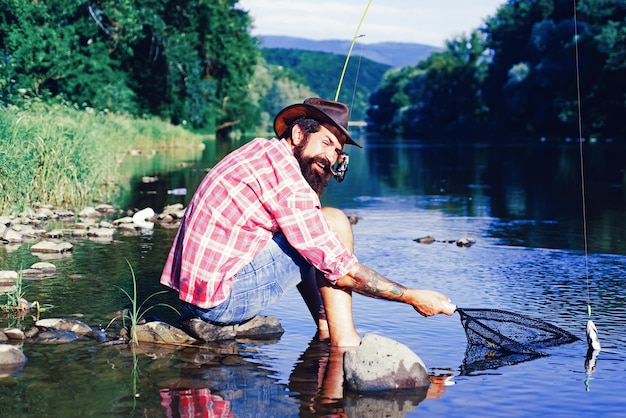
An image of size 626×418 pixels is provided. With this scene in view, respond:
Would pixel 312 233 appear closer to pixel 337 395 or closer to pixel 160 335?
pixel 337 395

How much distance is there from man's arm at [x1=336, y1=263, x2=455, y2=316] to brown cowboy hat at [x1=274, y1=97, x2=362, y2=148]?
2.61 ft

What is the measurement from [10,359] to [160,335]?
0.96 meters

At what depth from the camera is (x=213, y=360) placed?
5.28 m

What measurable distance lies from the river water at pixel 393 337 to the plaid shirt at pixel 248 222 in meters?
0.52

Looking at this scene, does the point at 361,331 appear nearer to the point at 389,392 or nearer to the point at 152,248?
the point at 389,392

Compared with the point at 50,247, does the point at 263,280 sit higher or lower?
higher

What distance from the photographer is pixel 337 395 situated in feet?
15.3

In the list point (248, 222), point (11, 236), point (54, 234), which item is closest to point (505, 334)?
point (248, 222)

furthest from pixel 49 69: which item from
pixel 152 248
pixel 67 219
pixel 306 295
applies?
pixel 306 295

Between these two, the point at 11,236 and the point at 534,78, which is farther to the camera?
the point at 534,78

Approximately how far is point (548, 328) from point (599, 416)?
52.4 inches

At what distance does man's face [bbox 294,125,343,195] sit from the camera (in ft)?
17.3

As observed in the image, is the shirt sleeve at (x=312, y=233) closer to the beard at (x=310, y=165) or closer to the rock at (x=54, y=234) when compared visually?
the beard at (x=310, y=165)

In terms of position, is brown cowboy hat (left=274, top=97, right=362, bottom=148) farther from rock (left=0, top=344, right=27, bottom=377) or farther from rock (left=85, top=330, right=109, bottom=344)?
rock (left=0, top=344, right=27, bottom=377)
